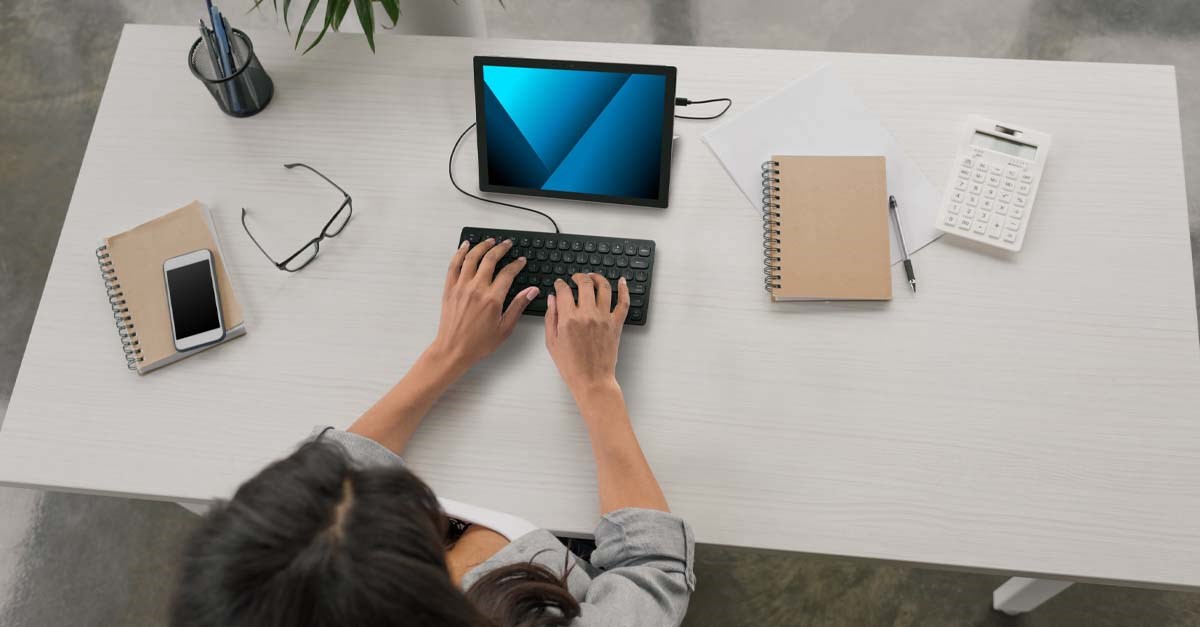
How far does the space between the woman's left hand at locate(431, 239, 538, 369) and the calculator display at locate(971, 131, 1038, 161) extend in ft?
2.06

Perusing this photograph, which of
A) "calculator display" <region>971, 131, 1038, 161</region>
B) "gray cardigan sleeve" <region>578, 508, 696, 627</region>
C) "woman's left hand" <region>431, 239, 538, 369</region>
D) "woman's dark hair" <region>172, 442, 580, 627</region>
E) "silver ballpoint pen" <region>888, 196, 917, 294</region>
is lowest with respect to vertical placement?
"gray cardigan sleeve" <region>578, 508, 696, 627</region>

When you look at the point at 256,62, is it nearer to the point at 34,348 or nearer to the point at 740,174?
the point at 34,348

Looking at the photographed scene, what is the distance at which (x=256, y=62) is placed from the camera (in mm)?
1160

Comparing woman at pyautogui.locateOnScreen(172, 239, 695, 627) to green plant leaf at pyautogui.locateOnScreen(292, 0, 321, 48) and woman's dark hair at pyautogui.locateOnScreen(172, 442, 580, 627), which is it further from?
green plant leaf at pyautogui.locateOnScreen(292, 0, 321, 48)

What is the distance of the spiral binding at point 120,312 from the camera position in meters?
1.06

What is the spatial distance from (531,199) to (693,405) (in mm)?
360

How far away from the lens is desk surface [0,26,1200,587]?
37.3 inches

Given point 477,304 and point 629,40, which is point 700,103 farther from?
point 629,40

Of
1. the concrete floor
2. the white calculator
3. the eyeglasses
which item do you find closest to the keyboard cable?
the eyeglasses

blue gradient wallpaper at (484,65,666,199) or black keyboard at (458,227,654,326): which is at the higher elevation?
blue gradient wallpaper at (484,65,666,199)

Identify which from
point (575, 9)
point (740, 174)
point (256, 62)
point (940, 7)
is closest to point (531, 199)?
point (740, 174)

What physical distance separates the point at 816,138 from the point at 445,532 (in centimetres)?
71

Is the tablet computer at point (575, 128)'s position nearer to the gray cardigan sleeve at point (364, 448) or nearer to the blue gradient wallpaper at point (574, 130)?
the blue gradient wallpaper at point (574, 130)

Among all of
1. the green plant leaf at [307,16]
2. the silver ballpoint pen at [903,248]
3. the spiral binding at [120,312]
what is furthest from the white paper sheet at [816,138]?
the spiral binding at [120,312]
